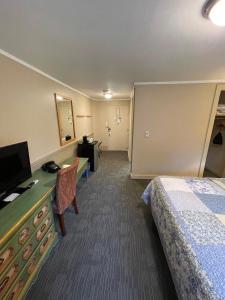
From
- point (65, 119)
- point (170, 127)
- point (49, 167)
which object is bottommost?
point (49, 167)

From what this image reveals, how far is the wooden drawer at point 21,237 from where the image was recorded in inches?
40.4

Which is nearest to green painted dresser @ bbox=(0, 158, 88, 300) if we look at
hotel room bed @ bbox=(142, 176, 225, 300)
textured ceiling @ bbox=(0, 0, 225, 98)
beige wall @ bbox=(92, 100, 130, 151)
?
hotel room bed @ bbox=(142, 176, 225, 300)

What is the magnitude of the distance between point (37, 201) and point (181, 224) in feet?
4.60

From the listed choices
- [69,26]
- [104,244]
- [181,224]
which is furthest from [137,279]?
[69,26]

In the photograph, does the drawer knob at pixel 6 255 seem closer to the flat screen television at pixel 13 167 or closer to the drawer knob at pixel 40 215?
the drawer knob at pixel 40 215

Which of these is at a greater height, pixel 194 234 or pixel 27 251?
pixel 194 234

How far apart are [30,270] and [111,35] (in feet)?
7.66

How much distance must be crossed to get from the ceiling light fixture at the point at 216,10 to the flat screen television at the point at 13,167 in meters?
2.07

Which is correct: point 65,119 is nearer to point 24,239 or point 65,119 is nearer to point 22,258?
point 24,239

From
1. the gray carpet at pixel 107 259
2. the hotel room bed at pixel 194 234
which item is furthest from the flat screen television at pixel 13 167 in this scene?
the hotel room bed at pixel 194 234

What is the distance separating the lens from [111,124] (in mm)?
6199

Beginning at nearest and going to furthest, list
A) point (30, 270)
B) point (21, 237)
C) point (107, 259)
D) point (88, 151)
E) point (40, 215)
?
point (21, 237) < point (30, 270) < point (40, 215) < point (107, 259) < point (88, 151)

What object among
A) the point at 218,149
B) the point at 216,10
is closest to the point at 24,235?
the point at 216,10

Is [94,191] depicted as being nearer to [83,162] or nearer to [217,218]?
[83,162]
